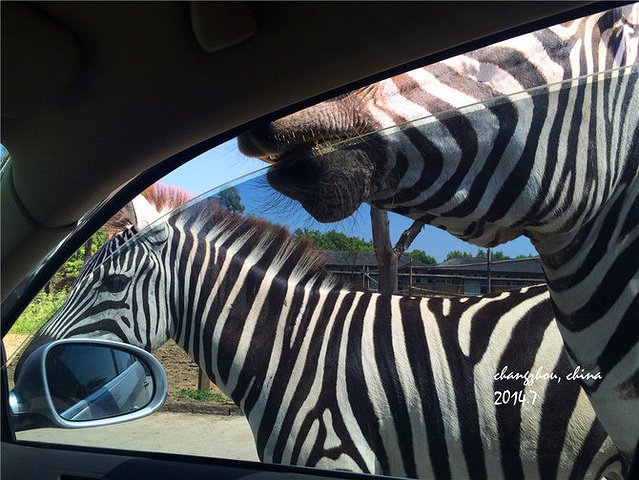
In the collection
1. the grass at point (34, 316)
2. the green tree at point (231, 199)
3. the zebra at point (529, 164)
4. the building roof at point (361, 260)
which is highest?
the zebra at point (529, 164)

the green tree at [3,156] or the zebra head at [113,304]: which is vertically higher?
the green tree at [3,156]

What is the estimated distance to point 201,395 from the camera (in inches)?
64.4

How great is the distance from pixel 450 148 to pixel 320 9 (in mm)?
459

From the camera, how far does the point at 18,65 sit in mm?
1190

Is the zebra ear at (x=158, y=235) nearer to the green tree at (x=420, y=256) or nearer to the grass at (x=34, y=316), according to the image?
the grass at (x=34, y=316)

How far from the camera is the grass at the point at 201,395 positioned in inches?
61.7

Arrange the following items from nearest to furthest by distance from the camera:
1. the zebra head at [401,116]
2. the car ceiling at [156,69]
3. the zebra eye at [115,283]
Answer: the car ceiling at [156,69] < the zebra head at [401,116] < the zebra eye at [115,283]

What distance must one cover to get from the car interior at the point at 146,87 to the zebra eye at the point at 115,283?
0.17 meters

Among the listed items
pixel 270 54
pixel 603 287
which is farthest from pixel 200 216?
pixel 603 287

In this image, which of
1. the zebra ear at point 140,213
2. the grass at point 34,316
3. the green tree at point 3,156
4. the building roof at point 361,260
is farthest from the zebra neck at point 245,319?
the green tree at point 3,156

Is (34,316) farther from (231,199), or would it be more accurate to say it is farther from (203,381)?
(231,199)

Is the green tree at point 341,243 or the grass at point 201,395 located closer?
the green tree at point 341,243

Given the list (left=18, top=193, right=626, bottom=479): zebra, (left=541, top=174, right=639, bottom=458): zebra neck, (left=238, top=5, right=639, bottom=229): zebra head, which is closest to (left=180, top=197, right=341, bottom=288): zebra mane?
(left=18, top=193, right=626, bottom=479): zebra

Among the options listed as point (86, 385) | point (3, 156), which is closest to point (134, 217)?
point (3, 156)
